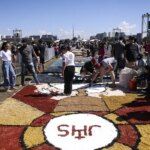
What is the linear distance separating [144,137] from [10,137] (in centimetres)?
317

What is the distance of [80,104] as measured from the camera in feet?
38.7

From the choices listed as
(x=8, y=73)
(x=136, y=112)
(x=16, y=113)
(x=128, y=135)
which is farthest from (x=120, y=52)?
(x=128, y=135)

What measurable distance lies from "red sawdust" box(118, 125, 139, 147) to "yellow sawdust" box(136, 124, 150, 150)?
145 millimetres

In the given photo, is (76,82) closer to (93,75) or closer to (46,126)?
(93,75)

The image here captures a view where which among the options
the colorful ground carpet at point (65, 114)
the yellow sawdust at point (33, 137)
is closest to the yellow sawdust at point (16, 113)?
the colorful ground carpet at point (65, 114)

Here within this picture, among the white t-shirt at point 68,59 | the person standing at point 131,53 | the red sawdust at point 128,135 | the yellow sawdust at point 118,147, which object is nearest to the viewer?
the yellow sawdust at point 118,147

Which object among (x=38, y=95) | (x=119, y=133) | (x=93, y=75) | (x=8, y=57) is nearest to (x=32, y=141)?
(x=119, y=133)

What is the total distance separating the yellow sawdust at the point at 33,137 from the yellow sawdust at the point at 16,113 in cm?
63

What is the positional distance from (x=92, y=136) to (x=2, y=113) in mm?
3381

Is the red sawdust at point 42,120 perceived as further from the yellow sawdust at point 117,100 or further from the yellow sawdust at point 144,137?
the yellow sawdust at point 144,137

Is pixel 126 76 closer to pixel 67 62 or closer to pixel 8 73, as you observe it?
pixel 67 62

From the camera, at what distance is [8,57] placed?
574 inches

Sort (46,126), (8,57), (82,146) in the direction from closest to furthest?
1. (82,146)
2. (46,126)
3. (8,57)

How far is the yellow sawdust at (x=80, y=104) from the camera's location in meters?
A: 11.2
